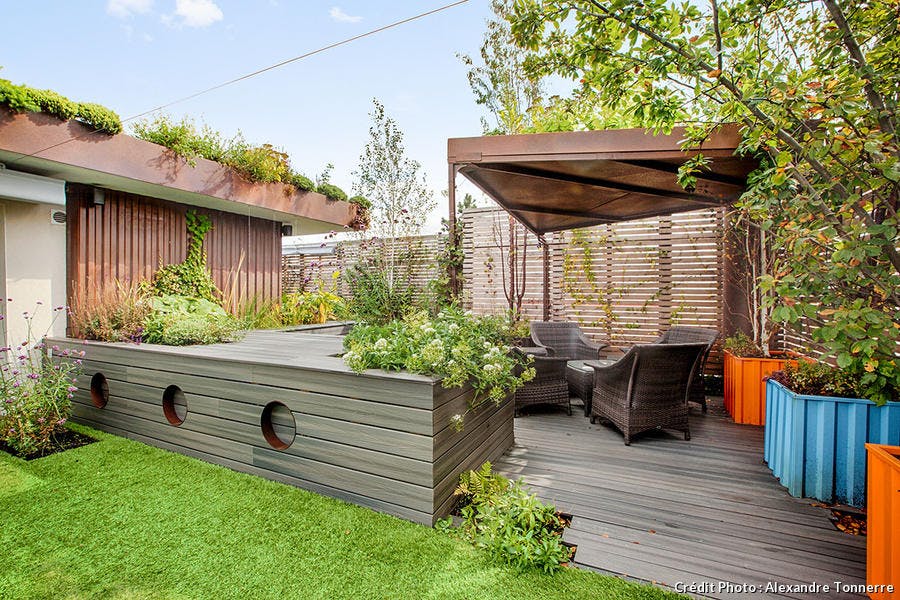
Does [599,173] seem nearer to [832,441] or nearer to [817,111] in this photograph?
[817,111]

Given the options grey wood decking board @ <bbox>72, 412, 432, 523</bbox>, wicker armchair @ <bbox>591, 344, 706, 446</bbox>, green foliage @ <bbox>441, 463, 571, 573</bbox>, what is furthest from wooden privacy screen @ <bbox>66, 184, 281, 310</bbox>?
wicker armchair @ <bbox>591, 344, 706, 446</bbox>

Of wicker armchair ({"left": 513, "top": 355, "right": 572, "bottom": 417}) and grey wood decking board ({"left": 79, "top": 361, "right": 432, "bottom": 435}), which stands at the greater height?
grey wood decking board ({"left": 79, "top": 361, "right": 432, "bottom": 435})

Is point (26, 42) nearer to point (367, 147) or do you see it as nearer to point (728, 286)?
point (367, 147)

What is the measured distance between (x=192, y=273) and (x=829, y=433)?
6897 mm

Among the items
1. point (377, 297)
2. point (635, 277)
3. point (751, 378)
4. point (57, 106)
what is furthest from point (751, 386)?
point (57, 106)

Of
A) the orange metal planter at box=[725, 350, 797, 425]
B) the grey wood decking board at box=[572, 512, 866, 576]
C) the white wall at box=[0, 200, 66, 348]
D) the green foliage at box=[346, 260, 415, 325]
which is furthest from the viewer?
the green foliage at box=[346, 260, 415, 325]

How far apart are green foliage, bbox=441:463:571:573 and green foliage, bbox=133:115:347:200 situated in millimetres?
5036

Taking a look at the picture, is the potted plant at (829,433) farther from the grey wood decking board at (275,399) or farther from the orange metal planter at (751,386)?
the grey wood decking board at (275,399)

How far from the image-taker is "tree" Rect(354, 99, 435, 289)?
21.8 feet

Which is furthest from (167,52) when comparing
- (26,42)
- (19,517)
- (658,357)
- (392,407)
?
(658,357)

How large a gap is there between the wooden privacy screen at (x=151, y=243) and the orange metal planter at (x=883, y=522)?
21.7 ft

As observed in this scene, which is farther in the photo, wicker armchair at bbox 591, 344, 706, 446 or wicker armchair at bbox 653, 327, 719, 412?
wicker armchair at bbox 653, 327, 719, 412

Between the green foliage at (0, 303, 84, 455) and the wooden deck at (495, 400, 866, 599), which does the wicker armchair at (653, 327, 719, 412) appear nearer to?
the wooden deck at (495, 400, 866, 599)

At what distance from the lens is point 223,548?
2221mm
